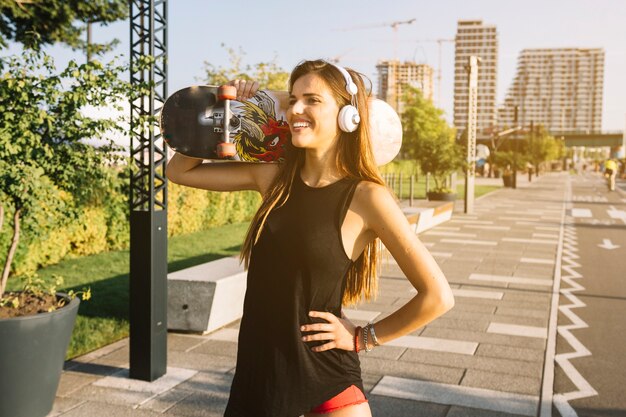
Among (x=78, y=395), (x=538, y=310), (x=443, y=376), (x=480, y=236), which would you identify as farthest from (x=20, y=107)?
(x=480, y=236)

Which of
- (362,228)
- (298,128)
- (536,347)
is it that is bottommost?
(536,347)

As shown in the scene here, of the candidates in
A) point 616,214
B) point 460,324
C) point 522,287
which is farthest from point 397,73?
point 460,324

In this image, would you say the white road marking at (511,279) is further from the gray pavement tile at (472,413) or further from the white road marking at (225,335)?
the gray pavement tile at (472,413)

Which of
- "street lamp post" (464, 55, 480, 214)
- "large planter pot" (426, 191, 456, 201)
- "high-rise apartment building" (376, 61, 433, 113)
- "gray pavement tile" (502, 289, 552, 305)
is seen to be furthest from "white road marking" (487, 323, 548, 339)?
"high-rise apartment building" (376, 61, 433, 113)

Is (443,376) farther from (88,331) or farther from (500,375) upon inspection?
(88,331)

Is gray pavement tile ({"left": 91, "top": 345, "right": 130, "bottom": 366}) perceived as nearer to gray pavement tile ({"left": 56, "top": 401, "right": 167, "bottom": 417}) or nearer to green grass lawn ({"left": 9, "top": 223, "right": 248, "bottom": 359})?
green grass lawn ({"left": 9, "top": 223, "right": 248, "bottom": 359})

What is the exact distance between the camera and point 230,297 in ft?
23.9

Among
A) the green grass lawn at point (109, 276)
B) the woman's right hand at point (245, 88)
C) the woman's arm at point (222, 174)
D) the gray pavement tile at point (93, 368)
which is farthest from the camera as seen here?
the green grass lawn at point (109, 276)

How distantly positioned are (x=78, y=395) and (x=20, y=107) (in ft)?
7.09

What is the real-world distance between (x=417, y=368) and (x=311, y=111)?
14.1 ft

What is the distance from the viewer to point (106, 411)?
15.7ft

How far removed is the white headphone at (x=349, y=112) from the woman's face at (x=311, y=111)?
0.13 ft

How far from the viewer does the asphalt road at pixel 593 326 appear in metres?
5.45

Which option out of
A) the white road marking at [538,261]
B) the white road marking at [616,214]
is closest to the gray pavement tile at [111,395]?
the white road marking at [538,261]
